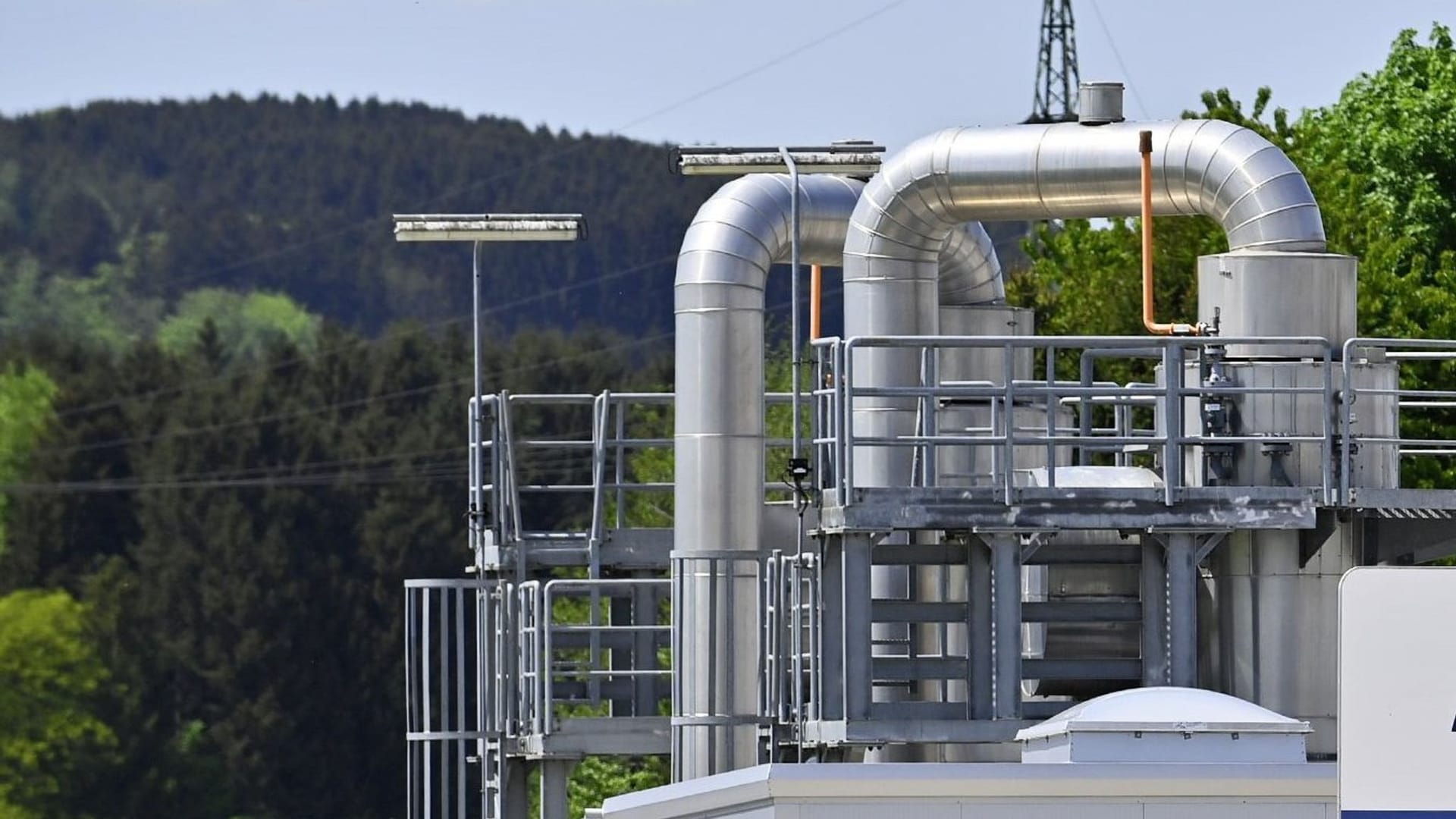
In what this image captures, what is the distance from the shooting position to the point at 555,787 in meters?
24.0

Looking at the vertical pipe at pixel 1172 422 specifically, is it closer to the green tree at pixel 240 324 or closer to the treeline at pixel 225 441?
the treeline at pixel 225 441

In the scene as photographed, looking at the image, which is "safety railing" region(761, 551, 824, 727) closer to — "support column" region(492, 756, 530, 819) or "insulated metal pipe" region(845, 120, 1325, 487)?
"insulated metal pipe" region(845, 120, 1325, 487)

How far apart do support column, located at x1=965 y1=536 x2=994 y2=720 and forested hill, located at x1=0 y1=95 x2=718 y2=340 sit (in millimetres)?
63318

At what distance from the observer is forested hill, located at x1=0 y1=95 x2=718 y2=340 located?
266ft

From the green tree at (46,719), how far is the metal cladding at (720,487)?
49.3m

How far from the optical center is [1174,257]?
3678cm

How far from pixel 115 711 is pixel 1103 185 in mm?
54615

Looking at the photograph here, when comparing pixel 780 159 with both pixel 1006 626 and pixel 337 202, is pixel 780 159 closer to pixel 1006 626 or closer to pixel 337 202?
pixel 1006 626

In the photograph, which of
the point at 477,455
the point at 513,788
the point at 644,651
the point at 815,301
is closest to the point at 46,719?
the point at 477,455

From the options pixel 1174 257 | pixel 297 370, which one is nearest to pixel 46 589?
pixel 297 370

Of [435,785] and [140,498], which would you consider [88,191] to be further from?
[435,785]

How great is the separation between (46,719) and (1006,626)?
2131 inches

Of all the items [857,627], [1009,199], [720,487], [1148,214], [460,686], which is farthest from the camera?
[460,686]

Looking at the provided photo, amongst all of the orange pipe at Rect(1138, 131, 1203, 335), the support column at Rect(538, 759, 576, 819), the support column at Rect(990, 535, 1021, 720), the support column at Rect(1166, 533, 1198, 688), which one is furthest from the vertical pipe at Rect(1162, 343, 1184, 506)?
the support column at Rect(538, 759, 576, 819)
